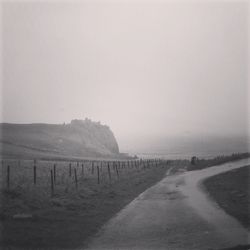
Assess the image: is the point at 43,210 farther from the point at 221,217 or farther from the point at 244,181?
the point at 244,181

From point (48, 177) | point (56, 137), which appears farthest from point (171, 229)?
point (56, 137)

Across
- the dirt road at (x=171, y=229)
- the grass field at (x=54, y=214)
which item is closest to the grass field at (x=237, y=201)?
the dirt road at (x=171, y=229)

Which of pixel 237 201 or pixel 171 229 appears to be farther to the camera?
pixel 237 201

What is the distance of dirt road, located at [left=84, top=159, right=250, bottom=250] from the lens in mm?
10875

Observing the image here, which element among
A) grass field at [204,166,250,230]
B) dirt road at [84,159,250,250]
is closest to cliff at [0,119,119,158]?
grass field at [204,166,250,230]

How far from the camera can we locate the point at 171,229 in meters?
13.2

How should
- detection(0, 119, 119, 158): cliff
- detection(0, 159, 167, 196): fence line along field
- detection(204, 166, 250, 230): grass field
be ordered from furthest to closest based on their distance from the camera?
detection(0, 119, 119, 158): cliff < detection(0, 159, 167, 196): fence line along field < detection(204, 166, 250, 230): grass field

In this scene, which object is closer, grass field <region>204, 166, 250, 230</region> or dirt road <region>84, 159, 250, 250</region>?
dirt road <region>84, 159, 250, 250</region>

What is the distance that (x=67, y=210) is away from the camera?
57.7 feet

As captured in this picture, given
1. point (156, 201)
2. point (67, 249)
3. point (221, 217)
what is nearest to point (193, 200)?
point (156, 201)

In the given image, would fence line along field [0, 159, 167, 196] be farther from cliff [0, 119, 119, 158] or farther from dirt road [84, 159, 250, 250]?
cliff [0, 119, 119, 158]

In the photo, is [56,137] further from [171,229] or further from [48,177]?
[171,229]

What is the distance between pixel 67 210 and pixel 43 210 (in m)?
1.22

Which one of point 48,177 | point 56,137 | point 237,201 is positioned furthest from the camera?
point 56,137
